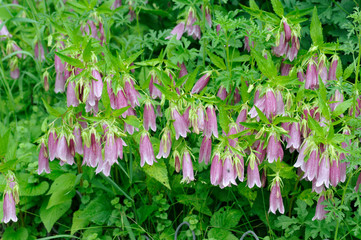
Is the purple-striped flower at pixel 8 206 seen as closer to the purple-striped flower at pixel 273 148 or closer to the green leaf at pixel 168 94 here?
the green leaf at pixel 168 94

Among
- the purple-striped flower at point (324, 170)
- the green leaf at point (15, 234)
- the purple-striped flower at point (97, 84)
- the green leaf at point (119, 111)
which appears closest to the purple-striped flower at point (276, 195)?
the purple-striped flower at point (324, 170)

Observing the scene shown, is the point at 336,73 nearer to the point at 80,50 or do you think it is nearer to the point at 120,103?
the point at 120,103

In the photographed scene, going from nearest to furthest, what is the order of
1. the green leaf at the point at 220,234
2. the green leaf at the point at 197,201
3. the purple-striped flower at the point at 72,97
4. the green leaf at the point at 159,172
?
1. the purple-striped flower at the point at 72,97
2. the green leaf at the point at 159,172
3. the green leaf at the point at 220,234
4. the green leaf at the point at 197,201

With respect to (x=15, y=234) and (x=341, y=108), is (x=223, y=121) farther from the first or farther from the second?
(x=15, y=234)

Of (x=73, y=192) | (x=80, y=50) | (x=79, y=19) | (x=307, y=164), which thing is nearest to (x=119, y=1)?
(x=79, y=19)

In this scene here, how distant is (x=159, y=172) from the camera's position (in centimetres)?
293

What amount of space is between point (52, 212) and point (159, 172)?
921mm

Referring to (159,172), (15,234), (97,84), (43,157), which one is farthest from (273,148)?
(15,234)

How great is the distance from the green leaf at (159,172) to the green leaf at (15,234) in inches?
42.4

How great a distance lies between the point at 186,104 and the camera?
258 centimetres

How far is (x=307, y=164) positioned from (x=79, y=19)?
70.7 inches

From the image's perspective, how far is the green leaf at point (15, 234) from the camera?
330cm

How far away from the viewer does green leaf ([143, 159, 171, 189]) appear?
2895 millimetres

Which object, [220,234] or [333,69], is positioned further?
[220,234]
